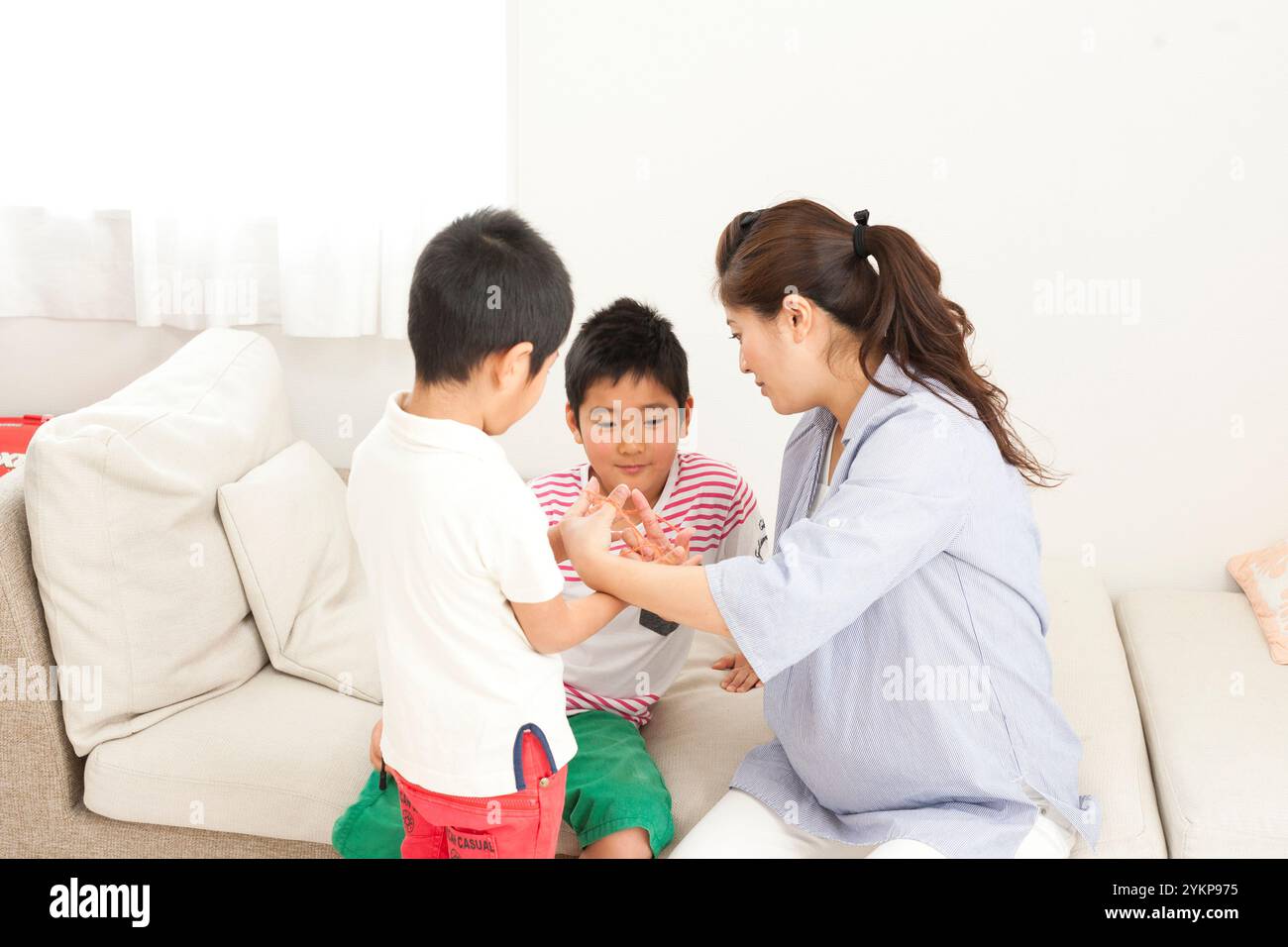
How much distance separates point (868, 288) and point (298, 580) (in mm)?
1107

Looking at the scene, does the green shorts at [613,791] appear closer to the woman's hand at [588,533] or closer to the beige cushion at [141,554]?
the woman's hand at [588,533]

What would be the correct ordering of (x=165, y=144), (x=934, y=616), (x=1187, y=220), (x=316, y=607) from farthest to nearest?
1. (x=165, y=144)
2. (x=1187, y=220)
3. (x=316, y=607)
4. (x=934, y=616)

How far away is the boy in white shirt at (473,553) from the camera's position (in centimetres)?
114

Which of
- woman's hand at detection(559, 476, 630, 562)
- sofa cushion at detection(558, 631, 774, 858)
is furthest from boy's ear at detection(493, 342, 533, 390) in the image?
sofa cushion at detection(558, 631, 774, 858)

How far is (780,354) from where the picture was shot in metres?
1.40

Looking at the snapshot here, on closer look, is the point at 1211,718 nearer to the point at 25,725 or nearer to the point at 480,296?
the point at 480,296

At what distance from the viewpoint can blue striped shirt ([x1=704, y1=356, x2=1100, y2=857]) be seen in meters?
1.24

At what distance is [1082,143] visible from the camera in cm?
228

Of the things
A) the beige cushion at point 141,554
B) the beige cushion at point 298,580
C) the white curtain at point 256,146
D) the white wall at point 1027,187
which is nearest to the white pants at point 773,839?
the beige cushion at point 298,580

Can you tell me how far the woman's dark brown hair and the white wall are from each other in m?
1.04

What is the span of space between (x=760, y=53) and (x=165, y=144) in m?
1.25

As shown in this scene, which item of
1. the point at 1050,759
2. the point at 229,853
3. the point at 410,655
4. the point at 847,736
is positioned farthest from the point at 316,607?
the point at 1050,759

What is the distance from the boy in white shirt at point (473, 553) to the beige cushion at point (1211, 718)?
0.94 metres

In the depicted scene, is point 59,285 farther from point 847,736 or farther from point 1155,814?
point 1155,814
